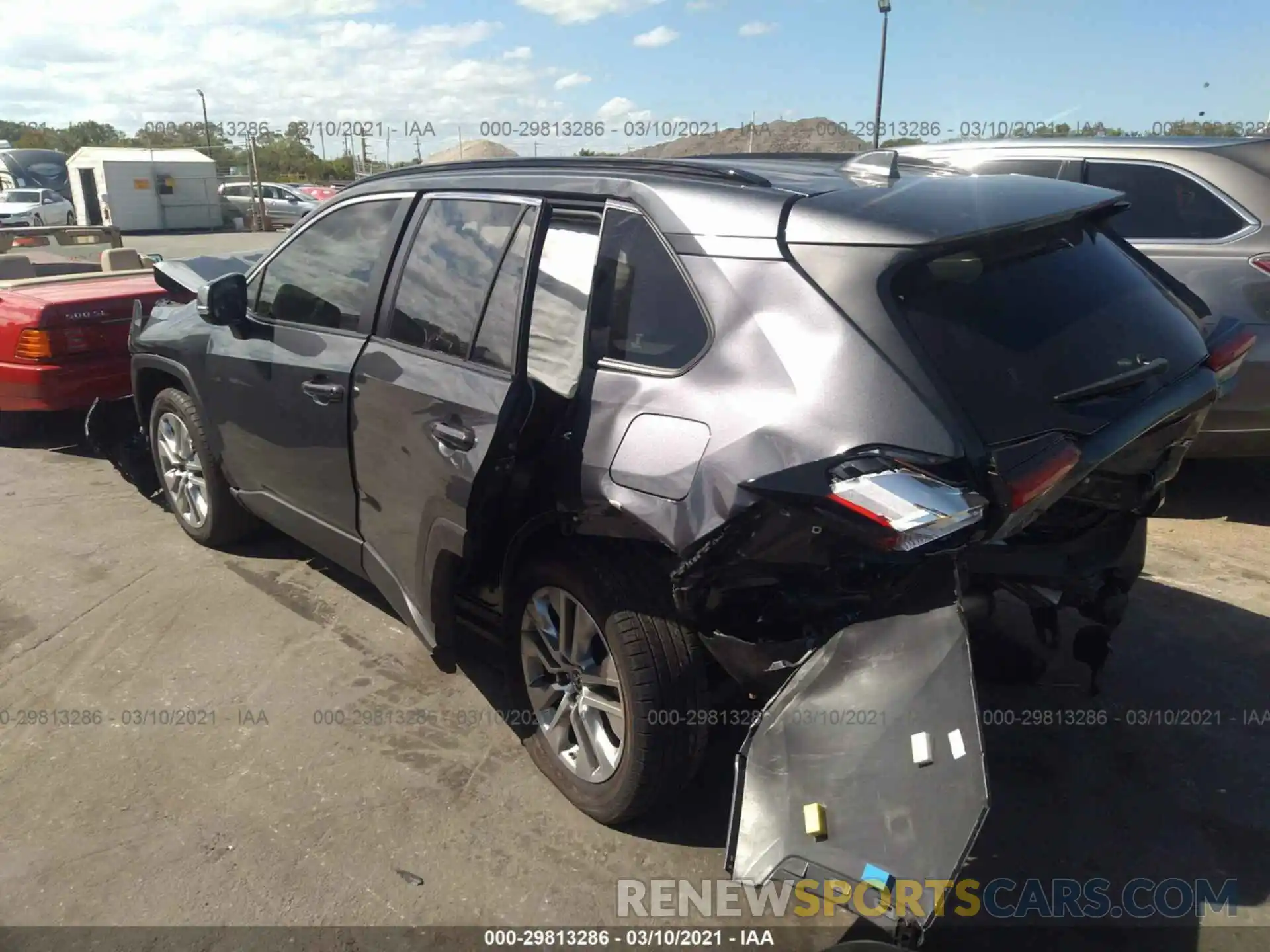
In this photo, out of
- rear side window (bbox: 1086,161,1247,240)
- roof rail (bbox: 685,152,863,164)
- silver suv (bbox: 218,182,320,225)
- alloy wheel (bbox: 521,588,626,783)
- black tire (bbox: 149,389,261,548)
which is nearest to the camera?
alloy wheel (bbox: 521,588,626,783)

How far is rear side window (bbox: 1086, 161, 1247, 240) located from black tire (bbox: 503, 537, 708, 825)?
3.91 meters

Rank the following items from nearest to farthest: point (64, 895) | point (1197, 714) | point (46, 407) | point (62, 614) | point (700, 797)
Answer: point (64, 895) < point (700, 797) < point (1197, 714) < point (62, 614) < point (46, 407)

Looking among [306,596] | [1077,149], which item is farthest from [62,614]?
[1077,149]

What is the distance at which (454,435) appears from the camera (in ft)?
9.43

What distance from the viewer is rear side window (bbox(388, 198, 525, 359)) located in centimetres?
306

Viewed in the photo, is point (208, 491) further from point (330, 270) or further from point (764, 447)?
point (764, 447)

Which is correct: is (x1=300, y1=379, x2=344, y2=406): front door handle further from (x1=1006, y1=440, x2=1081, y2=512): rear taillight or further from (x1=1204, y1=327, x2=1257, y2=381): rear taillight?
(x1=1204, y1=327, x2=1257, y2=381): rear taillight

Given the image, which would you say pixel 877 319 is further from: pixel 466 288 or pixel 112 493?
pixel 112 493

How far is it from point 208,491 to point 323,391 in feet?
4.93

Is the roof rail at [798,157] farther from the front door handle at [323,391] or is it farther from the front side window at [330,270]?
the front door handle at [323,391]

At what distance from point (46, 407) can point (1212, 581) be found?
6764mm

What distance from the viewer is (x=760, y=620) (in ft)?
7.74

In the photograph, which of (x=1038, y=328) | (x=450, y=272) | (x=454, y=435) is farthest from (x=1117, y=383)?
(x=450, y=272)

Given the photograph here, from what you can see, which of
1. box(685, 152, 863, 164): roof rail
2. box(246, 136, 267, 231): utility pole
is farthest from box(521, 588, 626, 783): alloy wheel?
box(246, 136, 267, 231): utility pole
